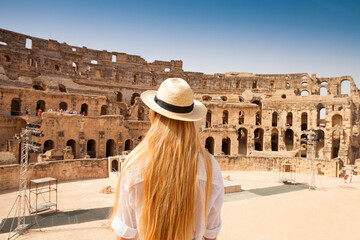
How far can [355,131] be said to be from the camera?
3206 centimetres

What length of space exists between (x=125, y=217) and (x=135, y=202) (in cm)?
15

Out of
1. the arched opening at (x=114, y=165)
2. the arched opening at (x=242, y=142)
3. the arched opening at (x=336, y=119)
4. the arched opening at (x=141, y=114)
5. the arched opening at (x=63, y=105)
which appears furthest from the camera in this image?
the arched opening at (x=336, y=119)

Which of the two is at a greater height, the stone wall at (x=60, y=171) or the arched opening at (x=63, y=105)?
the arched opening at (x=63, y=105)

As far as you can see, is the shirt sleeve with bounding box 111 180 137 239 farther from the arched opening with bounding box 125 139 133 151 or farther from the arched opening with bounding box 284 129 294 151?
the arched opening with bounding box 284 129 294 151

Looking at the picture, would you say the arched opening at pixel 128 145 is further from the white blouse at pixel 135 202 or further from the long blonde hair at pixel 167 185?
the long blonde hair at pixel 167 185

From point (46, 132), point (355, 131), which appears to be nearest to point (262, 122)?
point (355, 131)

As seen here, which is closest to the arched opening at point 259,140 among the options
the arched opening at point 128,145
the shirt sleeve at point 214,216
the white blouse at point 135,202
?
the arched opening at point 128,145

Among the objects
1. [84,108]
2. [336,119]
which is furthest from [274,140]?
[84,108]

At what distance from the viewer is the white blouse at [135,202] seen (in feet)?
5.31

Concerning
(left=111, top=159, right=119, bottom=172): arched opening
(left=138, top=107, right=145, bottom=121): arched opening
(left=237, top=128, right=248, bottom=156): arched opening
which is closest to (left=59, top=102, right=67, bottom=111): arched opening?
(left=138, top=107, right=145, bottom=121): arched opening

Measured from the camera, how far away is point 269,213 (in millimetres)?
11820

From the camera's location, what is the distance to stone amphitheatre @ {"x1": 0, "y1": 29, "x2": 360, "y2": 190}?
1992 cm

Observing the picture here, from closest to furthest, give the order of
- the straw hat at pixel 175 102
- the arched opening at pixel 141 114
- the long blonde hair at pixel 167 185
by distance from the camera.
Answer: the long blonde hair at pixel 167 185, the straw hat at pixel 175 102, the arched opening at pixel 141 114

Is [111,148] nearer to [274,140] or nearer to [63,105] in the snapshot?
[63,105]
